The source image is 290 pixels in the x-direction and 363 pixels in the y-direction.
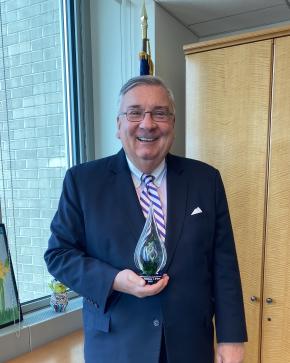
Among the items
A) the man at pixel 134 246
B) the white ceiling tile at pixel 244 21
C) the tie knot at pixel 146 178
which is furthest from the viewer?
the white ceiling tile at pixel 244 21

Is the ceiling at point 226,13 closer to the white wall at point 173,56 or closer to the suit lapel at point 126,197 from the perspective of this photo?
the white wall at point 173,56

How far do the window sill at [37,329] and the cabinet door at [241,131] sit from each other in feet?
3.04

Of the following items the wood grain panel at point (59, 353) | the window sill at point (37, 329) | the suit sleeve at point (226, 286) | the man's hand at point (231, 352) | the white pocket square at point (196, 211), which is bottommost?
the wood grain panel at point (59, 353)

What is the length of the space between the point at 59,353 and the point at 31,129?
1.16 meters

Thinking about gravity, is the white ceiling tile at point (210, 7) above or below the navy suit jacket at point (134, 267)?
above

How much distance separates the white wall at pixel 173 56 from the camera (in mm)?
1953

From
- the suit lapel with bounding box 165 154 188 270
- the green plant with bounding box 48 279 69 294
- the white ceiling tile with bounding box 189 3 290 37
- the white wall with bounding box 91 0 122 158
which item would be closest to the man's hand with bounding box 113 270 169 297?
the suit lapel with bounding box 165 154 188 270

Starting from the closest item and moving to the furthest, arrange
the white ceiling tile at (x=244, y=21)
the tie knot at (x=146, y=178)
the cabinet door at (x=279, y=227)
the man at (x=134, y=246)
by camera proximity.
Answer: the man at (x=134, y=246) → the tie knot at (x=146, y=178) → the cabinet door at (x=279, y=227) → the white ceiling tile at (x=244, y=21)

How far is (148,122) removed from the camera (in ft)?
3.55

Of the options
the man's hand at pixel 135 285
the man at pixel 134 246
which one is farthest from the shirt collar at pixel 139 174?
the man's hand at pixel 135 285

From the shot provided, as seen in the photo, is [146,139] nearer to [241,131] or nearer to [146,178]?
[146,178]

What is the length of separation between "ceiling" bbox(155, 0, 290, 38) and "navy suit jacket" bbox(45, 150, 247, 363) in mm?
1138

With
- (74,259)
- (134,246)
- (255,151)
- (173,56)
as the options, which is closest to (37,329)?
(74,259)

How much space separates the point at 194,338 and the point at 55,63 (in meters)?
1.64
